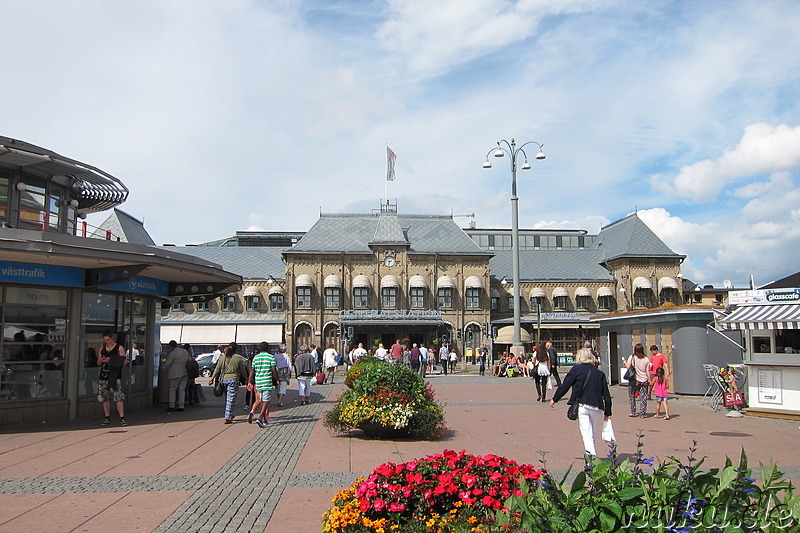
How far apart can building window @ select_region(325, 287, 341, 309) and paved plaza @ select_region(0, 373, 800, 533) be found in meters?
37.8

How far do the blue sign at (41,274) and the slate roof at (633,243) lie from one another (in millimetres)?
52833

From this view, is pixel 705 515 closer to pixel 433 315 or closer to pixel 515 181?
pixel 515 181

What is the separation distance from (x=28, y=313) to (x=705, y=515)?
14155 millimetres

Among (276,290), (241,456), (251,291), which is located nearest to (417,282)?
(276,290)

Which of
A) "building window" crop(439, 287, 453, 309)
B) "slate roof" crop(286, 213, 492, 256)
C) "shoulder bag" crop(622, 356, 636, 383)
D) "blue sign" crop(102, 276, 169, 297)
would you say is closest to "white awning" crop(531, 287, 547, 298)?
"slate roof" crop(286, 213, 492, 256)

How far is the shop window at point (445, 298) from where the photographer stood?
5638 centimetres

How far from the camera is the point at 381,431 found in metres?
12.0

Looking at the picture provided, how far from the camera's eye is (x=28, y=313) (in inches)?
550

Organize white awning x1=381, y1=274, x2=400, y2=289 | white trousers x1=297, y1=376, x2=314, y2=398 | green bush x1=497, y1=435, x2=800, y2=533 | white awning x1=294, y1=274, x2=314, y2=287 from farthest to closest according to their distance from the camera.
Answer: white awning x1=381, y1=274, x2=400, y2=289
white awning x1=294, y1=274, x2=314, y2=287
white trousers x1=297, y1=376, x2=314, y2=398
green bush x1=497, y1=435, x2=800, y2=533

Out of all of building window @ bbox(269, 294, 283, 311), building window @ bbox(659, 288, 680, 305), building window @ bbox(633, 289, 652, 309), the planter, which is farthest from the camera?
building window @ bbox(659, 288, 680, 305)

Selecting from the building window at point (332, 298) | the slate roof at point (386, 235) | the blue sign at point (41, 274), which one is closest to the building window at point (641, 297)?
the slate roof at point (386, 235)

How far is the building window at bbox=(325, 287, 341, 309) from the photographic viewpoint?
183 ft

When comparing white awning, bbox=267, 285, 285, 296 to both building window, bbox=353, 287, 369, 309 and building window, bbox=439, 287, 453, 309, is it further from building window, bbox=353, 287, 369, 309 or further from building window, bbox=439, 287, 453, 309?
building window, bbox=439, 287, 453, 309

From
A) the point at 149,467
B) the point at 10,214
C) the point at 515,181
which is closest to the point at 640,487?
the point at 149,467
